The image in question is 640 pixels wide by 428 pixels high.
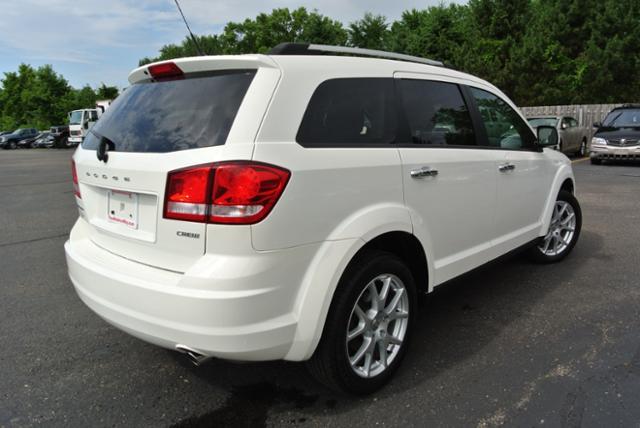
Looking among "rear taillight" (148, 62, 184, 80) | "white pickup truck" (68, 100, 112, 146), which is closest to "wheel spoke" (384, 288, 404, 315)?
"rear taillight" (148, 62, 184, 80)

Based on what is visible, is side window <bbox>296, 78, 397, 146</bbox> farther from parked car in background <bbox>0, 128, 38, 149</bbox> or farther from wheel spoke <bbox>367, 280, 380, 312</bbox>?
parked car in background <bbox>0, 128, 38, 149</bbox>

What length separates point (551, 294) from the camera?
4.14 metres

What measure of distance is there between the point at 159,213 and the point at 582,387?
235 centimetres

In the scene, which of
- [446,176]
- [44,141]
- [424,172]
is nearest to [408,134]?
[424,172]

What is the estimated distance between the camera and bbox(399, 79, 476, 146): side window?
305 centimetres

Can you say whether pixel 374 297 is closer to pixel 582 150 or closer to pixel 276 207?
pixel 276 207

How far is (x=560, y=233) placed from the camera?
5.06 metres

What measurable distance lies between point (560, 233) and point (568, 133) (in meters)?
12.8

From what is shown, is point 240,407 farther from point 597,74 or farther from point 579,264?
point 597,74

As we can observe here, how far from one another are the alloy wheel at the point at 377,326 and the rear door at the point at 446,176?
36 centimetres

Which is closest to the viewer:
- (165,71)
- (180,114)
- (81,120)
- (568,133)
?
(180,114)

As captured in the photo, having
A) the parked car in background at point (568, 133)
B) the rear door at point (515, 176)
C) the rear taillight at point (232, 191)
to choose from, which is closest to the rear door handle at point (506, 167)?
the rear door at point (515, 176)

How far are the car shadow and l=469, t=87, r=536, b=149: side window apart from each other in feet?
3.07

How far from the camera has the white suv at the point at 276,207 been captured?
2.16 meters
